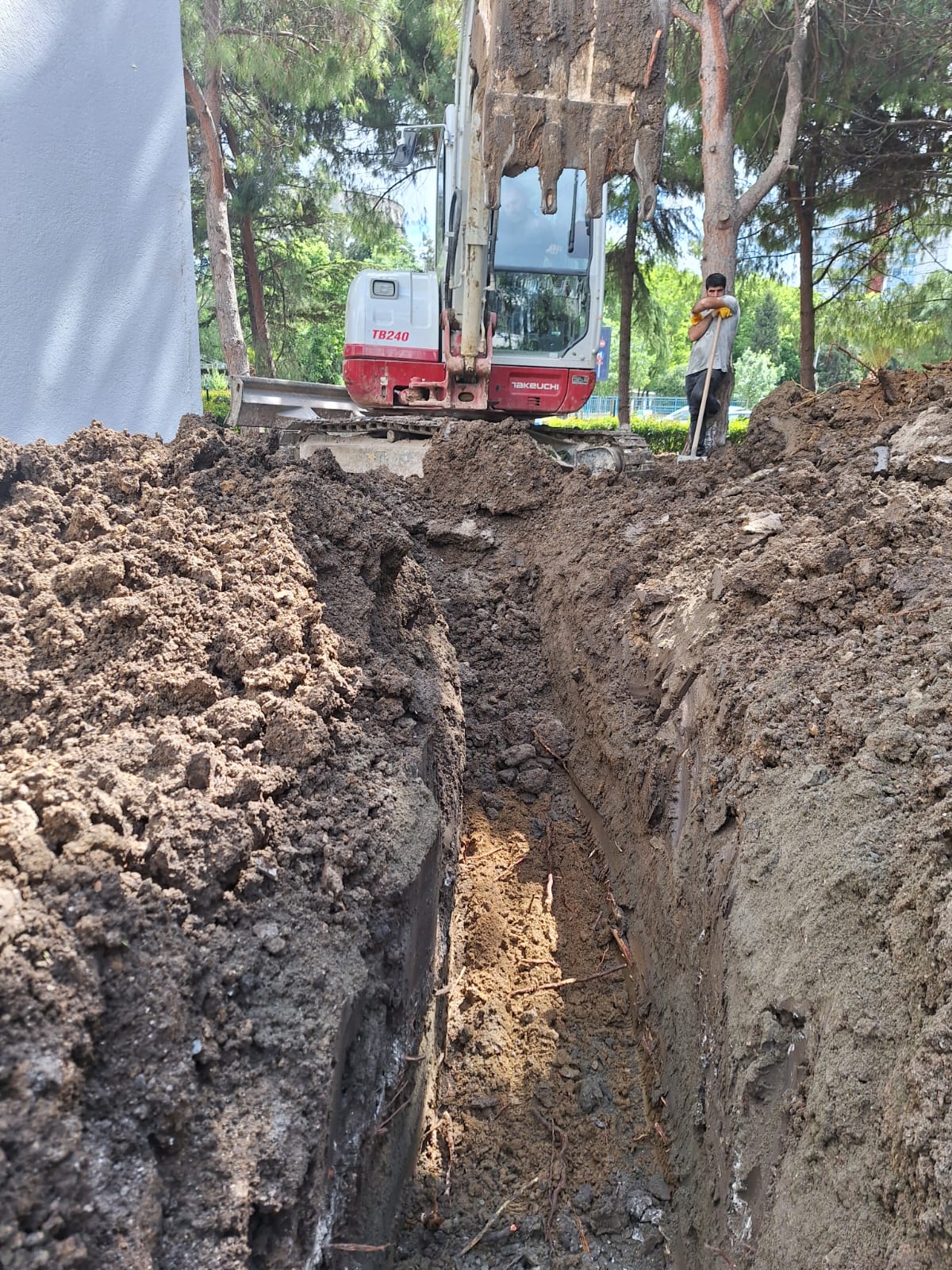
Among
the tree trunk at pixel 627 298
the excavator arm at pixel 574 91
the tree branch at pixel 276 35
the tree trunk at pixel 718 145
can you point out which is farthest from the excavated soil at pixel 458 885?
the tree trunk at pixel 627 298

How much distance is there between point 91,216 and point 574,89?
11.8ft

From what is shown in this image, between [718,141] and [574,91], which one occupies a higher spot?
[718,141]

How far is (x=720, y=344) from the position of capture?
7.32 m

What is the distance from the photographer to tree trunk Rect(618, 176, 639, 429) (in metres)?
14.4

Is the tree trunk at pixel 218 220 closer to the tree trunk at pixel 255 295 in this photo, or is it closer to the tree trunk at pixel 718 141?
the tree trunk at pixel 255 295

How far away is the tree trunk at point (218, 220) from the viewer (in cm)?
1251

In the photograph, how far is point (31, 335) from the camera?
6.21 meters

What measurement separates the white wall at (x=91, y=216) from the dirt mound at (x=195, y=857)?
3667mm

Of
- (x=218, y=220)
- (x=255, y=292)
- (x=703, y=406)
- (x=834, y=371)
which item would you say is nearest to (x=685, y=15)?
(x=703, y=406)

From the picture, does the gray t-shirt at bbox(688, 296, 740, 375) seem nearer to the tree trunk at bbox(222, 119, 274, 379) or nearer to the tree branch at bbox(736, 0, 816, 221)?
the tree branch at bbox(736, 0, 816, 221)

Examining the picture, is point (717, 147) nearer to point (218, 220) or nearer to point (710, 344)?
point (710, 344)

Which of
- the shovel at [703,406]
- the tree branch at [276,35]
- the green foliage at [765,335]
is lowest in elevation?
the shovel at [703,406]

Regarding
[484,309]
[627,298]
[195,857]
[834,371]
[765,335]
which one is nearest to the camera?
[195,857]

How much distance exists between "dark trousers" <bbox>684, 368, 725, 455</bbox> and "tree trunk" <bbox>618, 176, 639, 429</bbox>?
269 inches
